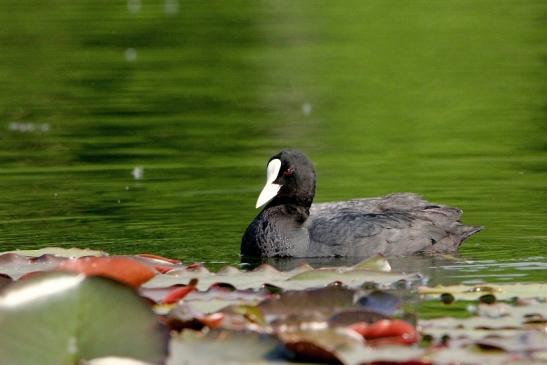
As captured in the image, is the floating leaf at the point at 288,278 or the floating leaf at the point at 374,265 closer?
the floating leaf at the point at 288,278

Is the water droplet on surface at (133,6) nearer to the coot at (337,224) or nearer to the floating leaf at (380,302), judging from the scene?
the coot at (337,224)

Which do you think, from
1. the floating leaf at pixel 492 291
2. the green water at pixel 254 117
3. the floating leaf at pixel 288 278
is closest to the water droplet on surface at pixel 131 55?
the green water at pixel 254 117

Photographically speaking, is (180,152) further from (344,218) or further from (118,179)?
(344,218)

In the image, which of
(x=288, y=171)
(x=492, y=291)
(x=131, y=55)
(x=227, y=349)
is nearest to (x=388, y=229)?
(x=288, y=171)

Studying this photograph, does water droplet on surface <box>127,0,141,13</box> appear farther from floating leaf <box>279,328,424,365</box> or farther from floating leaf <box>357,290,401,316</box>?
floating leaf <box>279,328,424,365</box>

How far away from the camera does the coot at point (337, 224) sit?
9312 mm

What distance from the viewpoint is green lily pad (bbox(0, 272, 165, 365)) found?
15.9 feet

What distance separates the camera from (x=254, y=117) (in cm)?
1619

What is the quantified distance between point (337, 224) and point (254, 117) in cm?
693

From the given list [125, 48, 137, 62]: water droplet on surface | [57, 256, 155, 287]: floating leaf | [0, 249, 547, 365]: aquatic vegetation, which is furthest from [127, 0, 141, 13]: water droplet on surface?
[57, 256, 155, 287]: floating leaf

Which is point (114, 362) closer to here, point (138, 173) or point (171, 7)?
point (138, 173)

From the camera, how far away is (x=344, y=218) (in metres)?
9.41

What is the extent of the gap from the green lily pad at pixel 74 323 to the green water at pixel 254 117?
3.43 meters

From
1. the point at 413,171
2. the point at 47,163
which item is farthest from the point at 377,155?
the point at 47,163
